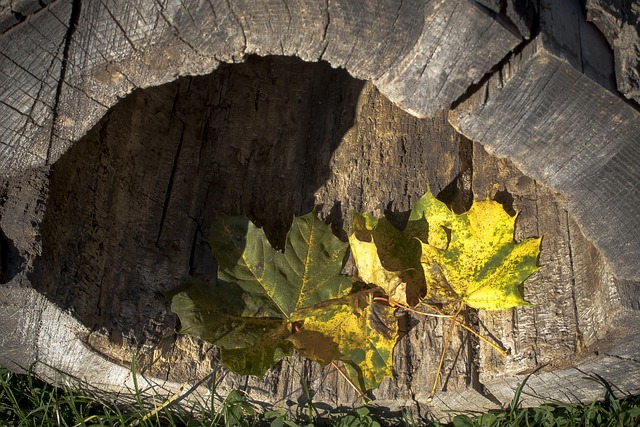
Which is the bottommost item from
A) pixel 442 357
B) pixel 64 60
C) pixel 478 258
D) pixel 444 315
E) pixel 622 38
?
pixel 442 357

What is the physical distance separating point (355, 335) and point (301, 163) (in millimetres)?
818

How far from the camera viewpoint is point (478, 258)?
2.27 meters

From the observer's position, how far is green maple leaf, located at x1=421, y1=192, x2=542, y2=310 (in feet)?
7.32

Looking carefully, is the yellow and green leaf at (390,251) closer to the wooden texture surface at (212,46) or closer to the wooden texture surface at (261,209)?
the wooden texture surface at (261,209)

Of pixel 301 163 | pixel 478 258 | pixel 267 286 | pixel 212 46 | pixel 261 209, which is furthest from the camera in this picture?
pixel 301 163

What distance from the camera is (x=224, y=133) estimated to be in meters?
2.91

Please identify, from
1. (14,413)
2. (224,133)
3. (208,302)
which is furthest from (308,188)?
(14,413)

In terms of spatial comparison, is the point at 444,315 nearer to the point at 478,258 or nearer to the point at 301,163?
the point at 478,258

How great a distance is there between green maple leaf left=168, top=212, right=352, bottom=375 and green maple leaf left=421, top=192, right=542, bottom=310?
12.1 inches

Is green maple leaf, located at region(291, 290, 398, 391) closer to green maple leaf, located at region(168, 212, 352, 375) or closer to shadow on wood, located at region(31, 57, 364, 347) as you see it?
green maple leaf, located at region(168, 212, 352, 375)

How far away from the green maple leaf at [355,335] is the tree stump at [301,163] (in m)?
0.13

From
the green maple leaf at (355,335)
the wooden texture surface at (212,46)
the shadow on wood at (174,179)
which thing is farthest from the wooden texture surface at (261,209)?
the wooden texture surface at (212,46)

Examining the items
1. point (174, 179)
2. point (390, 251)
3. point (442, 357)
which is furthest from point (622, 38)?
point (174, 179)

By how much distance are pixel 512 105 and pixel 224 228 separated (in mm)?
1087
